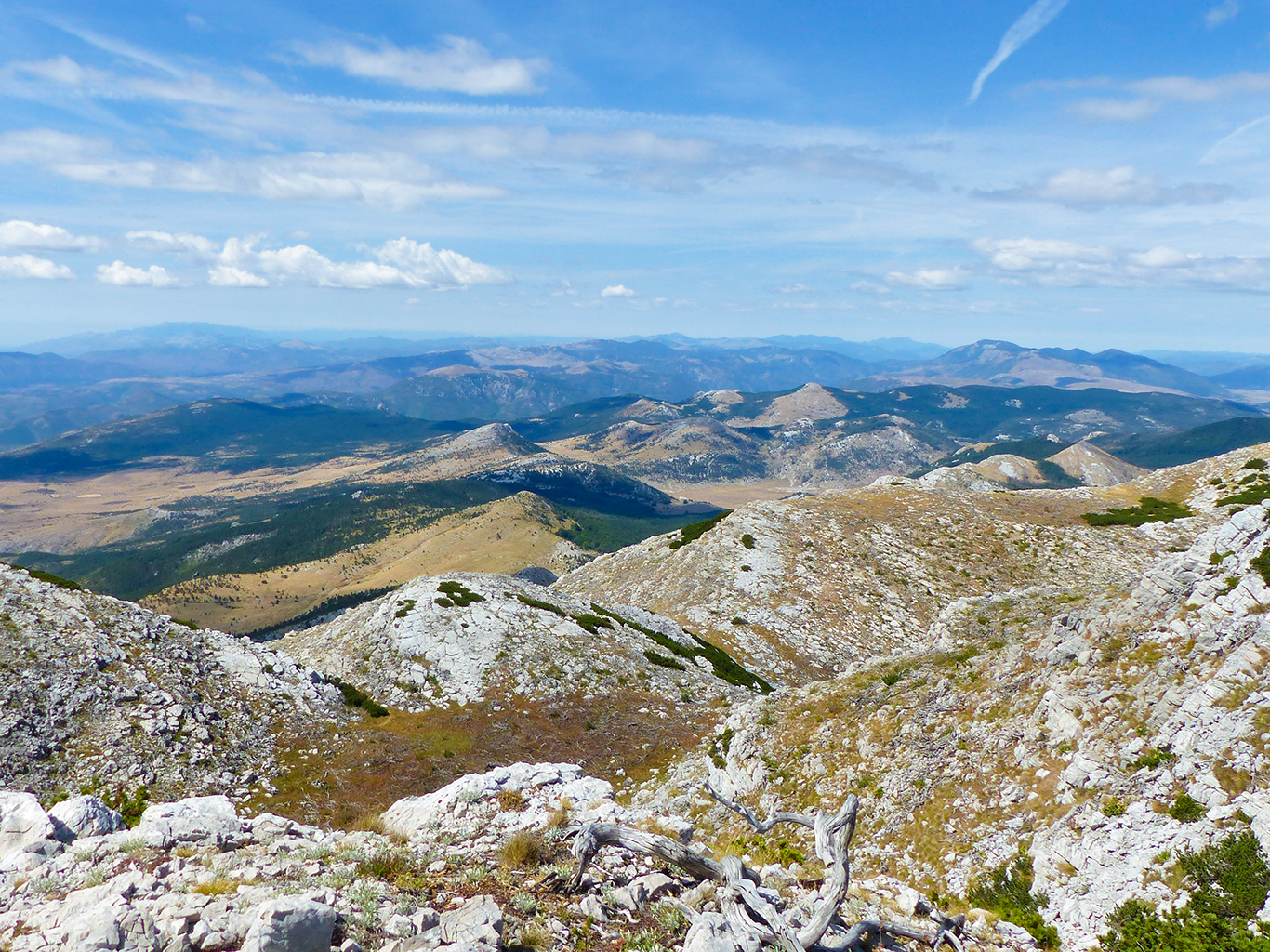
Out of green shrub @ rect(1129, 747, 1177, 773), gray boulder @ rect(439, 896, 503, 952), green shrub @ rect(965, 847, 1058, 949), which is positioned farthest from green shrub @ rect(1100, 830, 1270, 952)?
gray boulder @ rect(439, 896, 503, 952)

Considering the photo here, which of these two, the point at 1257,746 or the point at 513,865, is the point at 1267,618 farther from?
the point at 513,865

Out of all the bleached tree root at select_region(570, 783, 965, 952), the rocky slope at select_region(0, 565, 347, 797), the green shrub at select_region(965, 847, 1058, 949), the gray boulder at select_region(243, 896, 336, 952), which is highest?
the gray boulder at select_region(243, 896, 336, 952)

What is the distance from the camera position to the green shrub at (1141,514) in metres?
74.4

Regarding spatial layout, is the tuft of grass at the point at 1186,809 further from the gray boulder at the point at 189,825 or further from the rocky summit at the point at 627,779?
the gray boulder at the point at 189,825

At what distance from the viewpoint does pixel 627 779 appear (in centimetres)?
3362

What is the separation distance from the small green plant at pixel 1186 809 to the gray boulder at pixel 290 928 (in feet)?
63.0

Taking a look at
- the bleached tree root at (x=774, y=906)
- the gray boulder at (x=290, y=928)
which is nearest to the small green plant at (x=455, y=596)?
the bleached tree root at (x=774, y=906)

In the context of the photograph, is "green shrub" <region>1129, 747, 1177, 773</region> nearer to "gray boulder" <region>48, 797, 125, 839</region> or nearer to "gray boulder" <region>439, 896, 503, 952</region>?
"gray boulder" <region>439, 896, 503, 952</region>

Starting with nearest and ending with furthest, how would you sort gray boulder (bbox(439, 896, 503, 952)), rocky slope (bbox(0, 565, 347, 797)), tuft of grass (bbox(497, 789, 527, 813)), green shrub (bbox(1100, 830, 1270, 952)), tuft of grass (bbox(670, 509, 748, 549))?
1. gray boulder (bbox(439, 896, 503, 952))
2. green shrub (bbox(1100, 830, 1270, 952))
3. tuft of grass (bbox(497, 789, 527, 813))
4. rocky slope (bbox(0, 565, 347, 797))
5. tuft of grass (bbox(670, 509, 748, 549))

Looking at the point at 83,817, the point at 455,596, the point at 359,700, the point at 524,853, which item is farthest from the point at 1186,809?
the point at 455,596

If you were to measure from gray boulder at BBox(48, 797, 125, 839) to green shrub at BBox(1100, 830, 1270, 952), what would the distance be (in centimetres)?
2533

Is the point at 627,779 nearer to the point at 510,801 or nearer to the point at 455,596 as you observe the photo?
the point at 510,801

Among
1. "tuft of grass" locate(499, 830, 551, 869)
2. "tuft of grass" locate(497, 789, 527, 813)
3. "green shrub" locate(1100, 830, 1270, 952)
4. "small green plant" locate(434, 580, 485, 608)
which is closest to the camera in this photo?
"green shrub" locate(1100, 830, 1270, 952)

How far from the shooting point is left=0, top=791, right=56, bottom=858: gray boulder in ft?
48.1
